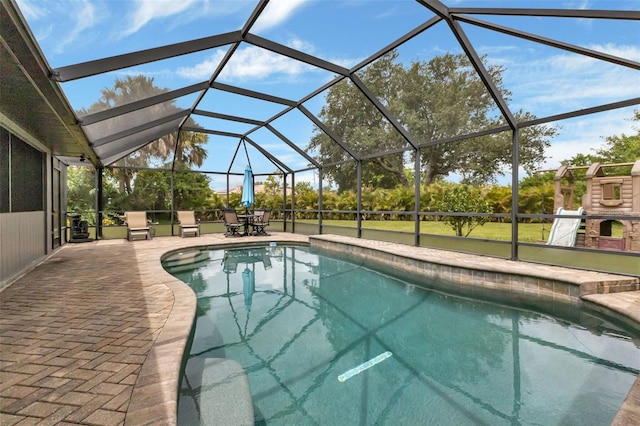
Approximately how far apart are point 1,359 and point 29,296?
2.04 metres

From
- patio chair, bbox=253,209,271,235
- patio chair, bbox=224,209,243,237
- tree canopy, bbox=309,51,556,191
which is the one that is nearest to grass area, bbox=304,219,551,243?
tree canopy, bbox=309,51,556,191

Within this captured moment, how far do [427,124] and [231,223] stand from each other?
25.9ft

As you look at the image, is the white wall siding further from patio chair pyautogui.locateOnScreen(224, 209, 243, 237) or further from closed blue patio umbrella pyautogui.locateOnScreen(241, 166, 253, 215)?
closed blue patio umbrella pyautogui.locateOnScreen(241, 166, 253, 215)

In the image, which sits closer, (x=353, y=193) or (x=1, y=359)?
(x=1, y=359)

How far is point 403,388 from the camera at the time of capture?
2.66 m

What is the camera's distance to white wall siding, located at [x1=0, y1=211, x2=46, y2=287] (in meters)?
4.48

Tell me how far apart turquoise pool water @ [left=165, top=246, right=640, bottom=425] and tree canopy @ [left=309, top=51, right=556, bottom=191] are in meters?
4.87

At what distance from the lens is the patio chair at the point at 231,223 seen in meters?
11.5

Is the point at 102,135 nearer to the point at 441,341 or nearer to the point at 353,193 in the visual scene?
the point at 441,341

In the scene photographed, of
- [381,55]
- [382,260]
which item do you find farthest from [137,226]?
[381,55]

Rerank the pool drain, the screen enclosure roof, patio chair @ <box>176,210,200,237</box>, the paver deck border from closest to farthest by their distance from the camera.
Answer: the paver deck border < the pool drain < the screen enclosure roof < patio chair @ <box>176,210,200,237</box>

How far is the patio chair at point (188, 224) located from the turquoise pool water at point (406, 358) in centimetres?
639

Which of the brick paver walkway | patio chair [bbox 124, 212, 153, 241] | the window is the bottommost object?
the brick paver walkway

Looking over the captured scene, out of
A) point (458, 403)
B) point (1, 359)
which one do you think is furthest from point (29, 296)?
point (458, 403)
